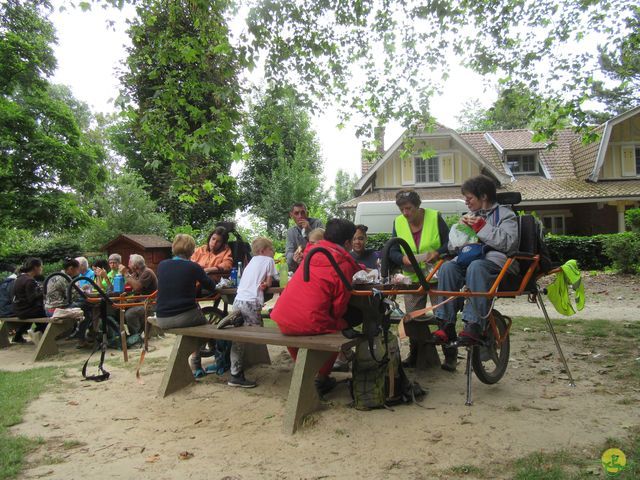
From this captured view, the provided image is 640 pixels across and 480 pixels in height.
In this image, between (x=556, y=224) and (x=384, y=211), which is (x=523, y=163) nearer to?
(x=556, y=224)

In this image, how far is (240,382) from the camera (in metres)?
4.66

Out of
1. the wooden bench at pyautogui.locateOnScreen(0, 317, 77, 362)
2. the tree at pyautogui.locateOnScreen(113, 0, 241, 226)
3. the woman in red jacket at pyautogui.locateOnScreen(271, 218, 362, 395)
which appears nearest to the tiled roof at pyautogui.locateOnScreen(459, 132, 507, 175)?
the tree at pyautogui.locateOnScreen(113, 0, 241, 226)

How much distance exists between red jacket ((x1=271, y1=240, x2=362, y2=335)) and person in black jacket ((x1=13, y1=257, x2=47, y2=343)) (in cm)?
514

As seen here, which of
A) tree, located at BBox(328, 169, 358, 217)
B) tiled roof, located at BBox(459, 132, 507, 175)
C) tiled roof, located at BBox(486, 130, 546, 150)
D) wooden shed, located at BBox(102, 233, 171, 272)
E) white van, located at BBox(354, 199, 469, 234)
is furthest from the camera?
tree, located at BBox(328, 169, 358, 217)

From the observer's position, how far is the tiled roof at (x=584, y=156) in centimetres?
2070

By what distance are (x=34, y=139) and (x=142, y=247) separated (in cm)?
671

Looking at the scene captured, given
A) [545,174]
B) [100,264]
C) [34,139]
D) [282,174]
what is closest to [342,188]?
[282,174]

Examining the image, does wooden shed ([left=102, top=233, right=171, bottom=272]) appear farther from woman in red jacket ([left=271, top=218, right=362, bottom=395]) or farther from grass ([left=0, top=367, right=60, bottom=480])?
woman in red jacket ([left=271, top=218, right=362, bottom=395])

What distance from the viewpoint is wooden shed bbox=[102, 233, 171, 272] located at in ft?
51.0

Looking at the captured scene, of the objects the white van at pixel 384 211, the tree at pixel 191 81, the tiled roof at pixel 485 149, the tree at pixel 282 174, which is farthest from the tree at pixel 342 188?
the tree at pixel 191 81

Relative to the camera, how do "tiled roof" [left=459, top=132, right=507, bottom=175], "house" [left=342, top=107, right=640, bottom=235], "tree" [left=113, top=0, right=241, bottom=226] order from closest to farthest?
1. "tree" [left=113, top=0, right=241, bottom=226]
2. "house" [left=342, top=107, right=640, bottom=235]
3. "tiled roof" [left=459, top=132, right=507, bottom=175]

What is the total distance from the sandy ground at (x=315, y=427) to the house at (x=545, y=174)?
51.6 ft

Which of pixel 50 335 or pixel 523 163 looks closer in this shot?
pixel 50 335

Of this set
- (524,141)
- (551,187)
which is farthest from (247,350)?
(524,141)
